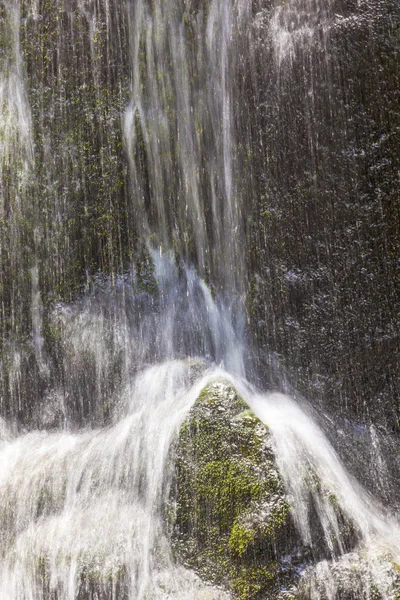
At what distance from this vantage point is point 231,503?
396 centimetres

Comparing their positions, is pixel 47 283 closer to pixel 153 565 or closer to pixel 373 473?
pixel 153 565

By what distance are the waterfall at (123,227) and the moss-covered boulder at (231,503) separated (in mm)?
332

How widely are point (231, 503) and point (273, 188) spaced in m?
2.56

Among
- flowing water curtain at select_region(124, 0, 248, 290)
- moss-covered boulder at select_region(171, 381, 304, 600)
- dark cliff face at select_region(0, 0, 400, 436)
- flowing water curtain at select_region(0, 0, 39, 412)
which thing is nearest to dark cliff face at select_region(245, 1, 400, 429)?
dark cliff face at select_region(0, 0, 400, 436)

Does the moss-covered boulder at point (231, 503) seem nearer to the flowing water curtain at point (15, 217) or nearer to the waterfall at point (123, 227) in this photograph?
the waterfall at point (123, 227)

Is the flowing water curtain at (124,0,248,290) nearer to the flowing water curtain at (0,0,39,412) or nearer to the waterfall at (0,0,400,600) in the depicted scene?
the waterfall at (0,0,400,600)

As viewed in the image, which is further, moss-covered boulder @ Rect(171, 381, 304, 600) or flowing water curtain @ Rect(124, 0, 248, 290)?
flowing water curtain @ Rect(124, 0, 248, 290)

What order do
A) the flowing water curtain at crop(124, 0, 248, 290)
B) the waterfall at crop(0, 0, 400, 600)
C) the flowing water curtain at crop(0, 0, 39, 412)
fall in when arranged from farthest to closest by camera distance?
1. the flowing water curtain at crop(0, 0, 39, 412)
2. the flowing water curtain at crop(124, 0, 248, 290)
3. the waterfall at crop(0, 0, 400, 600)

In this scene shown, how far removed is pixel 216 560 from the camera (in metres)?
3.85

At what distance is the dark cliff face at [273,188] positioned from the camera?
4871 mm

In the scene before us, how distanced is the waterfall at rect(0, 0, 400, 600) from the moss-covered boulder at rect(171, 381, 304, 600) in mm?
332

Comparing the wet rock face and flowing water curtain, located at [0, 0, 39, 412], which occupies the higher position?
flowing water curtain, located at [0, 0, 39, 412]

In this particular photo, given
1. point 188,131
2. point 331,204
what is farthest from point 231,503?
point 188,131

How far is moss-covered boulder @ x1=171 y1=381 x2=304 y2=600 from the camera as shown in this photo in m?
3.74
